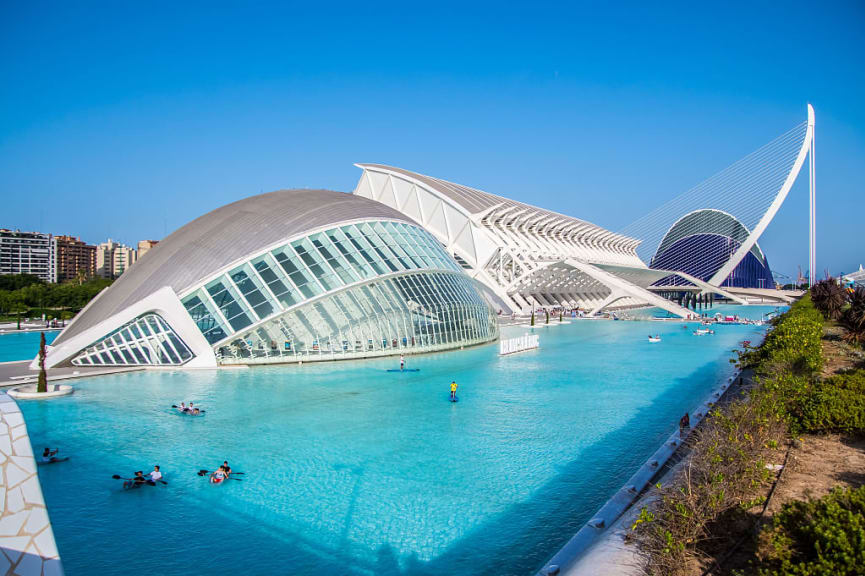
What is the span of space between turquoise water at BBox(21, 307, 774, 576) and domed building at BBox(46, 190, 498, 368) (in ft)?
8.09

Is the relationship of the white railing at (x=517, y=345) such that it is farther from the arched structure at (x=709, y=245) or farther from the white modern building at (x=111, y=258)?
the white modern building at (x=111, y=258)

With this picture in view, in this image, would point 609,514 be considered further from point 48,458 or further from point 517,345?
point 517,345

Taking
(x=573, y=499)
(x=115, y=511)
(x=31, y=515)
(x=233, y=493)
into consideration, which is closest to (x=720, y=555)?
(x=573, y=499)

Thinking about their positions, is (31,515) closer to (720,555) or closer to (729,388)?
(720,555)

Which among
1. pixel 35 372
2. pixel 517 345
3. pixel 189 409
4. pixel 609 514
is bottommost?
pixel 609 514

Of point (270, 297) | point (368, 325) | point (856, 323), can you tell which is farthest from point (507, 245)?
point (856, 323)

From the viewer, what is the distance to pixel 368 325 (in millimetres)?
28281

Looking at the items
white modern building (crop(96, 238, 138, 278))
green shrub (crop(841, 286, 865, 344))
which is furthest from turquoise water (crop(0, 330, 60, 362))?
white modern building (crop(96, 238, 138, 278))

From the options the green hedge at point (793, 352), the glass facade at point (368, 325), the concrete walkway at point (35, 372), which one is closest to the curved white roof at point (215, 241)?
the concrete walkway at point (35, 372)

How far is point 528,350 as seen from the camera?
33062 mm

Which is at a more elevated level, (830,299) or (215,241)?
(215,241)

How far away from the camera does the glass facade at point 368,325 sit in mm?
26125

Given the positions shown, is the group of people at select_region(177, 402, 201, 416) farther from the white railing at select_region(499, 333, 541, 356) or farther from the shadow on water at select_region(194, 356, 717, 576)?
the white railing at select_region(499, 333, 541, 356)

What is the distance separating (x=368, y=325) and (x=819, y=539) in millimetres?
23770
